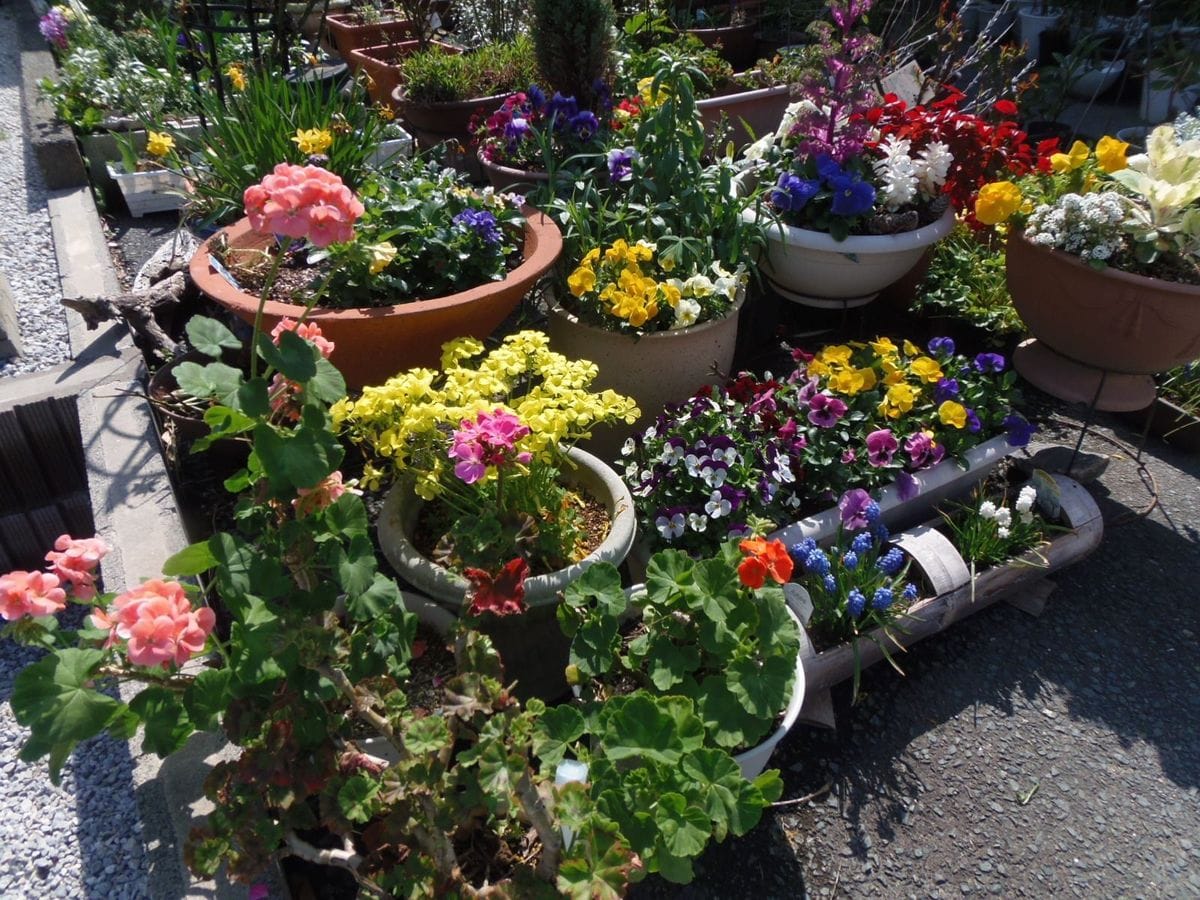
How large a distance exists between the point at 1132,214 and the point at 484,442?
202 centimetres

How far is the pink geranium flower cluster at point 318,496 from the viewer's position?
1451mm

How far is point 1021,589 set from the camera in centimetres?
229

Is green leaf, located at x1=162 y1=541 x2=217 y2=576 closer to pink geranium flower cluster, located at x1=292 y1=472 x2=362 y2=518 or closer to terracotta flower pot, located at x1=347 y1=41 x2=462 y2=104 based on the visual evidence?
pink geranium flower cluster, located at x1=292 y1=472 x2=362 y2=518

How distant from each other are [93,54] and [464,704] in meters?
4.81

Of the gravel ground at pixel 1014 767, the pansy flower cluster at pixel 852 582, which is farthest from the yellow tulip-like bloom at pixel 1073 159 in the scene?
the pansy flower cluster at pixel 852 582

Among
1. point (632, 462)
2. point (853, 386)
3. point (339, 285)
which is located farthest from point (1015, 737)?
point (339, 285)

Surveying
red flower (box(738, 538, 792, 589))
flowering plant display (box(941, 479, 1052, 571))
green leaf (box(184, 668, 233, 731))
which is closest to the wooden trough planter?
flowering plant display (box(941, 479, 1052, 571))

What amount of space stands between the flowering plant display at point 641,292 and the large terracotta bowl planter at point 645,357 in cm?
4

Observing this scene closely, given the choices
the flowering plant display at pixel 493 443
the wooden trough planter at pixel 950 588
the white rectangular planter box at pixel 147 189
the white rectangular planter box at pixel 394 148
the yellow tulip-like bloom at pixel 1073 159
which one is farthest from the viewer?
the white rectangular planter box at pixel 147 189

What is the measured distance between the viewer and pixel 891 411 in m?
2.21

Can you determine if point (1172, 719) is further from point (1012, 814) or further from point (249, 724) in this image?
point (249, 724)

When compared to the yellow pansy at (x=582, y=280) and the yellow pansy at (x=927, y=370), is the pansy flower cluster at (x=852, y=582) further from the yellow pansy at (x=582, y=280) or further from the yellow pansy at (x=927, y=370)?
the yellow pansy at (x=582, y=280)

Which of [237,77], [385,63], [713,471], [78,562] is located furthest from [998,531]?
[385,63]

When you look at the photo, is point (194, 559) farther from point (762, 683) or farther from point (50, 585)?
point (762, 683)
